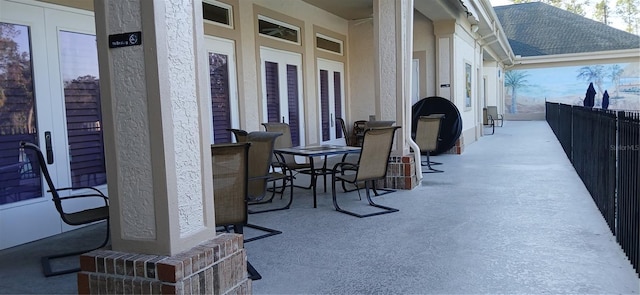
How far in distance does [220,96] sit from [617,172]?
4739mm

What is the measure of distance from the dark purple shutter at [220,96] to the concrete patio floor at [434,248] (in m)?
1.55

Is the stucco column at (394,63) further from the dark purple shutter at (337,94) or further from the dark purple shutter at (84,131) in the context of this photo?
the dark purple shutter at (337,94)

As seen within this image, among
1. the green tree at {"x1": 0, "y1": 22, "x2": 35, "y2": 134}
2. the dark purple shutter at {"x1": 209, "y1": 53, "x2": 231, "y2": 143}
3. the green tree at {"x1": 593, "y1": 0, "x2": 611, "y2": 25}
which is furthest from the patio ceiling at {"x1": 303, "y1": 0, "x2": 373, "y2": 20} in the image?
the green tree at {"x1": 593, "y1": 0, "x2": 611, "y2": 25}

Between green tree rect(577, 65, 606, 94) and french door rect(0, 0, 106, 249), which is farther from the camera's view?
green tree rect(577, 65, 606, 94)

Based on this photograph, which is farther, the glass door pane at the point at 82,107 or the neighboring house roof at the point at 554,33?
the neighboring house roof at the point at 554,33

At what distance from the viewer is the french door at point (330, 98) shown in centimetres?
923

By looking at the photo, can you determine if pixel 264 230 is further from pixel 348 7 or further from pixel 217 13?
pixel 348 7

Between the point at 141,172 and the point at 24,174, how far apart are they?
255 centimetres

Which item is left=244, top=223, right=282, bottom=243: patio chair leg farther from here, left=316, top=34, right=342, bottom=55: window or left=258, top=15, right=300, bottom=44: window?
left=316, top=34, right=342, bottom=55: window

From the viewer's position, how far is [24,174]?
396 cm

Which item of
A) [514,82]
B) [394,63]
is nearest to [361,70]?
[394,63]

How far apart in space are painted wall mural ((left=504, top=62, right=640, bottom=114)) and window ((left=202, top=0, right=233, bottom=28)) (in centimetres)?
2086

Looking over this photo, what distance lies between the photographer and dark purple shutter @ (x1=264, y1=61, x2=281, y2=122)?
7.44m

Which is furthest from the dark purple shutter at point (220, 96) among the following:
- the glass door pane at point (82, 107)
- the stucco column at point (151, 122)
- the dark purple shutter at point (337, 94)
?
the stucco column at point (151, 122)
